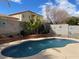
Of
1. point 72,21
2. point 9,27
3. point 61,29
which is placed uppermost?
point 72,21

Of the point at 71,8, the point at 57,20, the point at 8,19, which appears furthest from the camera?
the point at 71,8

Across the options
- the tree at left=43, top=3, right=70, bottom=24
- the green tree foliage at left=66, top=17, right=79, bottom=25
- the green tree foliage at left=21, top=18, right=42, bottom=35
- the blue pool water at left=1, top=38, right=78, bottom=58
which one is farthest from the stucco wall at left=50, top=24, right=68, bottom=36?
the tree at left=43, top=3, right=70, bottom=24

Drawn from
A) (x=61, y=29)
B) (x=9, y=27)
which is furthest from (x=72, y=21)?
(x=9, y=27)

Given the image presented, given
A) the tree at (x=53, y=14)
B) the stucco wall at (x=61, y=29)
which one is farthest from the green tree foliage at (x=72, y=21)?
the stucco wall at (x=61, y=29)

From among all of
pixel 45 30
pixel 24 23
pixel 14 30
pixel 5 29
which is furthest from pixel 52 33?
pixel 5 29

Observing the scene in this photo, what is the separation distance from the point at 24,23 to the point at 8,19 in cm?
374

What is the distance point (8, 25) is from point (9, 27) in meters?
0.41

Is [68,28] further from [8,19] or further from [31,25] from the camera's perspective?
[8,19]

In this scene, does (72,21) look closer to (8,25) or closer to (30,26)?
(30,26)

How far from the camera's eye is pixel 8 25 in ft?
73.7

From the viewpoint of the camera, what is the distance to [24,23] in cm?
2523

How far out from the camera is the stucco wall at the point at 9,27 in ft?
69.9

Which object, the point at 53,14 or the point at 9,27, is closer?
the point at 9,27

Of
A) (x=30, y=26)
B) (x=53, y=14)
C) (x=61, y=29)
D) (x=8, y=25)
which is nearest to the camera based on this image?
(x=8, y=25)
